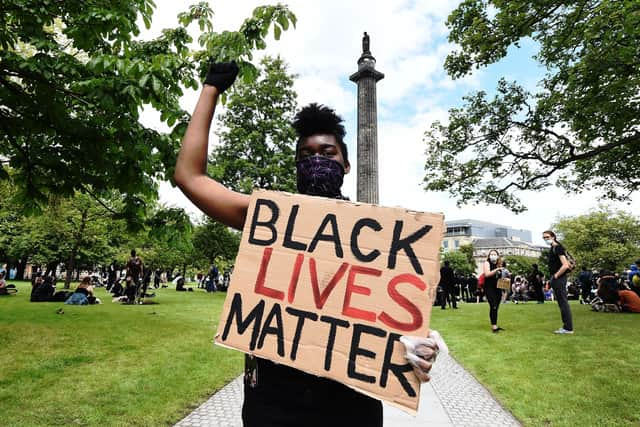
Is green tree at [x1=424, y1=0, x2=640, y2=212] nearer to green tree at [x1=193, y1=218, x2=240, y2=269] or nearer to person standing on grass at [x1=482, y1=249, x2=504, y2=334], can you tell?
person standing on grass at [x1=482, y1=249, x2=504, y2=334]

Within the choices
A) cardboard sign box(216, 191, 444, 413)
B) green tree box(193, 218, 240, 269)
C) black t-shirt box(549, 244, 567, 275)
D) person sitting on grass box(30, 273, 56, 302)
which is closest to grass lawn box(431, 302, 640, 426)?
black t-shirt box(549, 244, 567, 275)

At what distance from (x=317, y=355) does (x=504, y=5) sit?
13.6 meters

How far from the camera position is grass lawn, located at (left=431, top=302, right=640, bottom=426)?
4.72m

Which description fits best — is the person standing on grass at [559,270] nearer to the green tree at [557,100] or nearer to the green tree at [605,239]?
the green tree at [557,100]

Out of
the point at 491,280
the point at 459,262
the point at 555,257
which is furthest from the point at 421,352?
the point at 459,262

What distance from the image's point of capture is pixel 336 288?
1563 millimetres

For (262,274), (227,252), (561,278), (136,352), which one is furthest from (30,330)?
(227,252)

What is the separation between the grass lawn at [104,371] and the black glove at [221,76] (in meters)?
3.99

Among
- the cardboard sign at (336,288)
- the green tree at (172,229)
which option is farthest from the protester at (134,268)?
the cardboard sign at (336,288)

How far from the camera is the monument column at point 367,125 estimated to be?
14.5 metres

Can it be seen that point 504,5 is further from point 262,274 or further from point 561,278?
point 262,274

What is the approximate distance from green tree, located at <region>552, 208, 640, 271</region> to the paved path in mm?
56287

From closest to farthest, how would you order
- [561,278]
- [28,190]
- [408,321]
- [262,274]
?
[408,321] < [262,274] < [28,190] < [561,278]

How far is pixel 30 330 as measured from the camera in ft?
28.9
